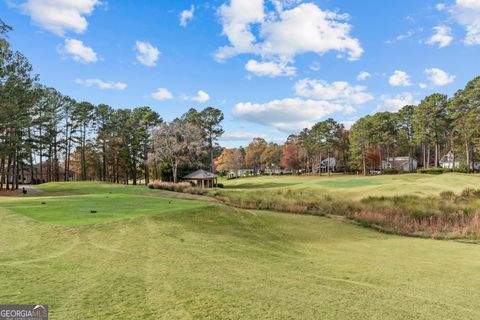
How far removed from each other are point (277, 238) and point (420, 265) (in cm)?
407

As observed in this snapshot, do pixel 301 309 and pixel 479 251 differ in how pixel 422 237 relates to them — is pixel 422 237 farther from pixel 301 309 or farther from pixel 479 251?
pixel 301 309

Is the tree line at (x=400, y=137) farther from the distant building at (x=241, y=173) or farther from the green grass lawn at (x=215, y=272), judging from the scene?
the green grass lawn at (x=215, y=272)

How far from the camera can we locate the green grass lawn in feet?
13.2

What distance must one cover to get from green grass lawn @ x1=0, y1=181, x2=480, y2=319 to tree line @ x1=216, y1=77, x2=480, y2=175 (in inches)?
2051

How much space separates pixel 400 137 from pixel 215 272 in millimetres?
71542

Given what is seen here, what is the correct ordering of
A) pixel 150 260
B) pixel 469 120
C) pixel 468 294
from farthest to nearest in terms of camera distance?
pixel 469 120
pixel 150 260
pixel 468 294

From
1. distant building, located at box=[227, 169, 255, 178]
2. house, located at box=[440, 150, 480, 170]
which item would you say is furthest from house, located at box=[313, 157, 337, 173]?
house, located at box=[440, 150, 480, 170]

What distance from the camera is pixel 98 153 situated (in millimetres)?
57656

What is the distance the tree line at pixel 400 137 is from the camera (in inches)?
2098

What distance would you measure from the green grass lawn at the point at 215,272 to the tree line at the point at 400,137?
5210 cm

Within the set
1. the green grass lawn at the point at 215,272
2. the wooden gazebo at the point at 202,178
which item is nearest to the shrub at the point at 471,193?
the green grass lawn at the point at 215,272

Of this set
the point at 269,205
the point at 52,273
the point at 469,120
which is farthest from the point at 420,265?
the point at 469,120

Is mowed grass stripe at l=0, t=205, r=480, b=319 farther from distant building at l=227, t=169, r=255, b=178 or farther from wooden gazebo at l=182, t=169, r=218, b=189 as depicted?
distant building at l=227, t=169, r=255, b=178

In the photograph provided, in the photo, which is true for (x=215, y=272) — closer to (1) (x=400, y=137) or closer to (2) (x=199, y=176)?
(2) (x=199, y=176)
